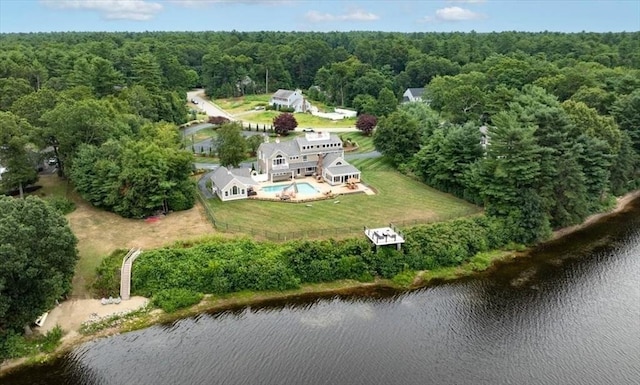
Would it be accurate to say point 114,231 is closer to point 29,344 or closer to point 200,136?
point 29,344

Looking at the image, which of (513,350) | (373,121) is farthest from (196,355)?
(373,121)

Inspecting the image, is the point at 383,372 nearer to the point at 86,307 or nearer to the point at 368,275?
the point at 368,275

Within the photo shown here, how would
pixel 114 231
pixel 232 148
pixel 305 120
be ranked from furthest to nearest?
pixel 305 120 < pixel 232 148 < pixel 114 231

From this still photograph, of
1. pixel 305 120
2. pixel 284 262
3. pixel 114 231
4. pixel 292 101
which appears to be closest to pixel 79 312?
pixel 114 231

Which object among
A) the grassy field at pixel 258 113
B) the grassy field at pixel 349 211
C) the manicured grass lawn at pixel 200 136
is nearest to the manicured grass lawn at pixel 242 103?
the grassy field at pixel 258 113

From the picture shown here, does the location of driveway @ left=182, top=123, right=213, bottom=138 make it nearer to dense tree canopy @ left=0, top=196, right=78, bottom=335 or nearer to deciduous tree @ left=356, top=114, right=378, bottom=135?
deciduous tree @ left=356, top=114, right=378, bottom=135

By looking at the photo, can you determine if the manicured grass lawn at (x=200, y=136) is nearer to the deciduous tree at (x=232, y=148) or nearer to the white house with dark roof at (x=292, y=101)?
the deciduous tree at (x=232, y=148)
